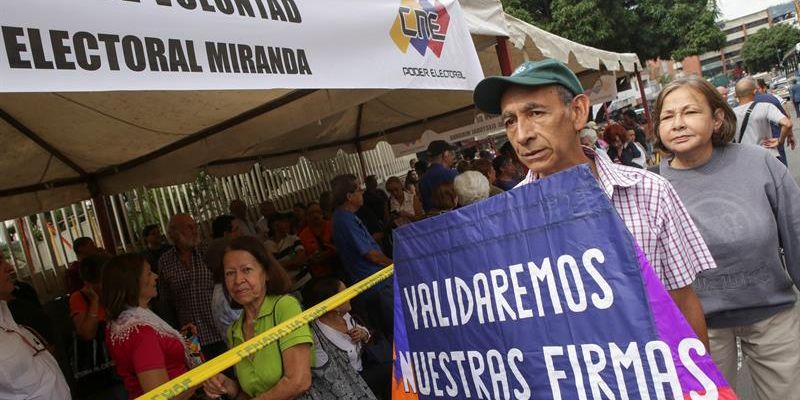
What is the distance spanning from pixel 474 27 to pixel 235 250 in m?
2.85

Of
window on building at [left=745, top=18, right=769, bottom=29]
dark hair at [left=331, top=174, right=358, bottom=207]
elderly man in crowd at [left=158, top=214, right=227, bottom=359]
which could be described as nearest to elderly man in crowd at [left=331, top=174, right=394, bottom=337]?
dark hair at [left=331, top=174, right=358, bottom=207]

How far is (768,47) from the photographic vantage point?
89438 mm

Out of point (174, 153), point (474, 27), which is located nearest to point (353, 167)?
Answer: point (174, 153)

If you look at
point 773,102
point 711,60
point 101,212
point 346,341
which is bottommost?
point 346,341

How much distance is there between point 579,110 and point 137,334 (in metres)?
2.32

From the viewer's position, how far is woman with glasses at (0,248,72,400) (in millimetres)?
2900

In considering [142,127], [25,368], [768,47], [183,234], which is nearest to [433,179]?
[183,234]

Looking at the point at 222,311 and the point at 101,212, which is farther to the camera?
the point at 101,212

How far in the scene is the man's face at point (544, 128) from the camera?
5.62 feet

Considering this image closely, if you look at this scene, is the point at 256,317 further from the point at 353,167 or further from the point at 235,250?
the point at 353,167

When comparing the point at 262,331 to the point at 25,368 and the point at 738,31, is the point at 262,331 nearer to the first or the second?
the point at 25,368

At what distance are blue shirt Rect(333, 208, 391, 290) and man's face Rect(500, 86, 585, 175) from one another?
3.17 m

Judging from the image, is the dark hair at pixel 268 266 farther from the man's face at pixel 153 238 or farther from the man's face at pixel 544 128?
the man's face at pixel 153 238

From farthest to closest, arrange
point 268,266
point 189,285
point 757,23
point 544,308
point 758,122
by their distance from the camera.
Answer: point 757,23, point 758,122, point 189,285, point 268,266, point 544,308
